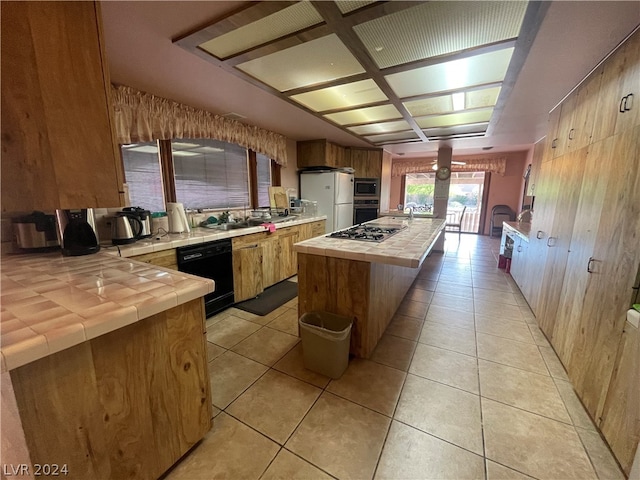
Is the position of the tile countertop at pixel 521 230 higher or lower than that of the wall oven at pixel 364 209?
lower

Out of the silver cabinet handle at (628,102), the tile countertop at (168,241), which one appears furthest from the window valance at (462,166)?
the tile countertop at (168,241)

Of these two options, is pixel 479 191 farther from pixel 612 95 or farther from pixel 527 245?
pixel 612 95

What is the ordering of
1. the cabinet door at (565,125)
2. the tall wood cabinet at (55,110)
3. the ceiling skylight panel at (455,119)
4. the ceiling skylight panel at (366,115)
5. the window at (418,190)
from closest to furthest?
1. the tall wood cabinet at (55,110)
2. the cabinet door at (565,125)
3. the ceiling skylight panel at (366,115)
4. the ceiling skylight panel at (455,119)
5. the window at (418,190)

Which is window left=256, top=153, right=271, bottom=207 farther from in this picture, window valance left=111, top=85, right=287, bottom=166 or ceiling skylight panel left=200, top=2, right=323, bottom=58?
ceiling skylight panel left=200, top=2, right=323, bottom=58

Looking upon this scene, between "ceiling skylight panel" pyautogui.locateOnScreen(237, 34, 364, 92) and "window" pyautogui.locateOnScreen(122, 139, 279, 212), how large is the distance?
1.44m

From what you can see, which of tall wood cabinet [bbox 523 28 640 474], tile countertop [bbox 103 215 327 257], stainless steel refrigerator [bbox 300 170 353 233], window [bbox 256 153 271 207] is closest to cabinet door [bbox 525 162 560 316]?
tall wood cabinet [bbox 523 28 640 474]

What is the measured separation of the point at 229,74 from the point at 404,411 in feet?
8.65

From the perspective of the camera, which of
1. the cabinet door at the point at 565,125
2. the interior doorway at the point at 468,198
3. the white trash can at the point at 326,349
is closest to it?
the white trash can at the point at 326,349

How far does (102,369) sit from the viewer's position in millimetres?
905

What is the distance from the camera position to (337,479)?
Answer: 1.15 m

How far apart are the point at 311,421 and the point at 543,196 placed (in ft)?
9.70

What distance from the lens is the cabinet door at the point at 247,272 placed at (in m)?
2.78

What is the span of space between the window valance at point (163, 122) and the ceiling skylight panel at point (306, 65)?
3.51ft

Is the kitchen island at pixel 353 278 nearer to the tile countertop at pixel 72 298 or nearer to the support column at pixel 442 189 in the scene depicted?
the tile countertop at pixel 72 298
